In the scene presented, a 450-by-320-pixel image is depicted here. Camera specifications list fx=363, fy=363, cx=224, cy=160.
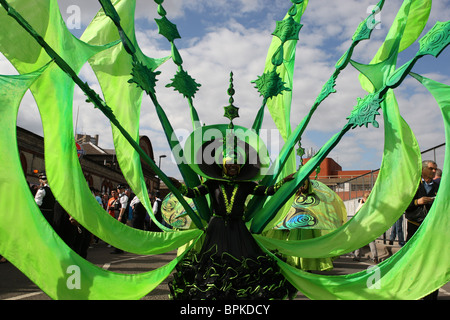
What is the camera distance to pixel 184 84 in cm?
396

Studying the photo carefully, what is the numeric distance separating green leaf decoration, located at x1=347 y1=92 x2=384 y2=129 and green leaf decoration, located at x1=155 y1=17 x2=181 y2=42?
2110 millimetres

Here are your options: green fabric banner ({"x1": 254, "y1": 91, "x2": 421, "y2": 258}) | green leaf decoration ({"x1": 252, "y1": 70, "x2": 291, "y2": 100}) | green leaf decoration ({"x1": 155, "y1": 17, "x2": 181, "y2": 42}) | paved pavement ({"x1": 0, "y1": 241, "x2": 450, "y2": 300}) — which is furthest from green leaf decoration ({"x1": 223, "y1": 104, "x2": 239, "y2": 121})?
paved pavement ({"x1": 0, "y1": 241, "x2": 450, "y2": 300})

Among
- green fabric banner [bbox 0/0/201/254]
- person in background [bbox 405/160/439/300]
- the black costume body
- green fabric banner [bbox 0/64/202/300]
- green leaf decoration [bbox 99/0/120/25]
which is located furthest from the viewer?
person in background [bbox 405/160/439/300]

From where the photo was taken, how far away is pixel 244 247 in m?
3.34

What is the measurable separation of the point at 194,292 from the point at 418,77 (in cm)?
280

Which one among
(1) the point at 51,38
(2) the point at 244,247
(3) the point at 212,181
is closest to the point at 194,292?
(2) the point at 244,247

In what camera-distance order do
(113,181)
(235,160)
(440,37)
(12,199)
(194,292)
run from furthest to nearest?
(113,181)
(235,160)
(194,292)
(440,37)
(12,199)

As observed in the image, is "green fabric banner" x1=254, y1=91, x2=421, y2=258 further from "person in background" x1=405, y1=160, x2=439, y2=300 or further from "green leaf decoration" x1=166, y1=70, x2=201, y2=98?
"green leaf decoration" x1=166, y1=70, x2=201, y2=98

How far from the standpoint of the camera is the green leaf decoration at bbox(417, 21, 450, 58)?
2.83 meters

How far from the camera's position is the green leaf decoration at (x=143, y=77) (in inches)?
126

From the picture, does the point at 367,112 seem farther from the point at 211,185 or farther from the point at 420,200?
the point at 420,200

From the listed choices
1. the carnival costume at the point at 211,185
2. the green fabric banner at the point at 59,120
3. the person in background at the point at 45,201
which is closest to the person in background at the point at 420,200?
the carnival costume at the point at 211,185

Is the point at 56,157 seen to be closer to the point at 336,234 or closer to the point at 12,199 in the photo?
the point at 12,199

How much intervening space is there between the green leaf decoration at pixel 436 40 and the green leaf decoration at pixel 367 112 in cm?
49
